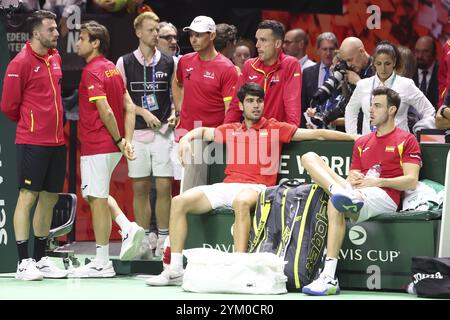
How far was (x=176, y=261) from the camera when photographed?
8914mm

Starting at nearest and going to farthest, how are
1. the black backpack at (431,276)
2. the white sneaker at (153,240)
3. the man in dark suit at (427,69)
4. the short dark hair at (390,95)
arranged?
the black backpack at (431,276) → the short dark hair at (390,95) → the white sneaker at (153,240) → the man in dark suit at (427,69)

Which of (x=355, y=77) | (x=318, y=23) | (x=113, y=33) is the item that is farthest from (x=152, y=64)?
(x=318, y=23)

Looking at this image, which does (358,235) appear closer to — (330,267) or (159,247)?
(330,267)

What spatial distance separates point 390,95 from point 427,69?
2886mm

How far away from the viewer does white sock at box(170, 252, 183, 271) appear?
8898 millimetres

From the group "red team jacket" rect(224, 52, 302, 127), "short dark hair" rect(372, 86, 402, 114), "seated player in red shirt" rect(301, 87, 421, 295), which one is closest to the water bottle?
"seated player in red shirt" rect(301, 87, 421, 295)

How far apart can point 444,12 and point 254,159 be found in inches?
154

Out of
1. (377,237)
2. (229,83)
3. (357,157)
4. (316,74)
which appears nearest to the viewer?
(377,237)

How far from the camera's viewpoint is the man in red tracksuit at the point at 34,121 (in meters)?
9.43

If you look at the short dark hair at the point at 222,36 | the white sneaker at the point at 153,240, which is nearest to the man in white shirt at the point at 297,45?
the short dark hair at the point at 222,36

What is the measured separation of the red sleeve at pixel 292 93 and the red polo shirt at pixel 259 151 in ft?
0.90

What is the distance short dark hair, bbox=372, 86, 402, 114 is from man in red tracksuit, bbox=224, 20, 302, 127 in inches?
35.7

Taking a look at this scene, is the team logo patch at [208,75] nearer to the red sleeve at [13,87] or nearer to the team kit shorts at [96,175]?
the team kit shorts at [96,175]

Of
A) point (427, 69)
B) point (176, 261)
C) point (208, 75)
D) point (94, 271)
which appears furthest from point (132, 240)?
point (427, 69)
